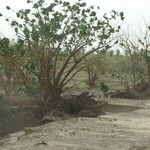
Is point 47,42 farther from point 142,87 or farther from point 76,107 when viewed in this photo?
point 142,87

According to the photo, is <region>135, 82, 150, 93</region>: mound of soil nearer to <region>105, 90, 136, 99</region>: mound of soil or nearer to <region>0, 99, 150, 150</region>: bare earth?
<region>105, 90, 136, 99</region>: mound of soil

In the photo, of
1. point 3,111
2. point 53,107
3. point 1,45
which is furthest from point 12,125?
point 1,45

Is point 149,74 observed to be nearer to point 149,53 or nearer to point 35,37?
point 149,53

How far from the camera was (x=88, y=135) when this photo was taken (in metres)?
12.0

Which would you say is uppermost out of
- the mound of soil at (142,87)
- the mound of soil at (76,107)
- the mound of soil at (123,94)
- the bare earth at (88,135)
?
the mound of soil at (142,87)

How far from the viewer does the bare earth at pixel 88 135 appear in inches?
411

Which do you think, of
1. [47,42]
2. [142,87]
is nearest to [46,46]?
[47,42]

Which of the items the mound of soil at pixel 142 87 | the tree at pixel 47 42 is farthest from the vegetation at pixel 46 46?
the mound of soil at pixel 142 87

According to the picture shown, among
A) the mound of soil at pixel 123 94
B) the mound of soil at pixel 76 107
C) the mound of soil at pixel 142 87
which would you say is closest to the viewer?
the mound of soil at pixel 76 107

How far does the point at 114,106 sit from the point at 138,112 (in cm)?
245

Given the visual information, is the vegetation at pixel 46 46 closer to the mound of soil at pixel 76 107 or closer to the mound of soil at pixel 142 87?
the mound of soil at pixel 76 107

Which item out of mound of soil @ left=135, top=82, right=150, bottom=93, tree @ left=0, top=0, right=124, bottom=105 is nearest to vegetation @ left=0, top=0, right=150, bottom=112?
tree @ left=0, top=0, right=124, bottom=105

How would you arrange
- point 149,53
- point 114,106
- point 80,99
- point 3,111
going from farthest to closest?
point 149,53 < point 114,106 < point 80,99 < point 3,111

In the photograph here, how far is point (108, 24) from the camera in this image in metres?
18.4
